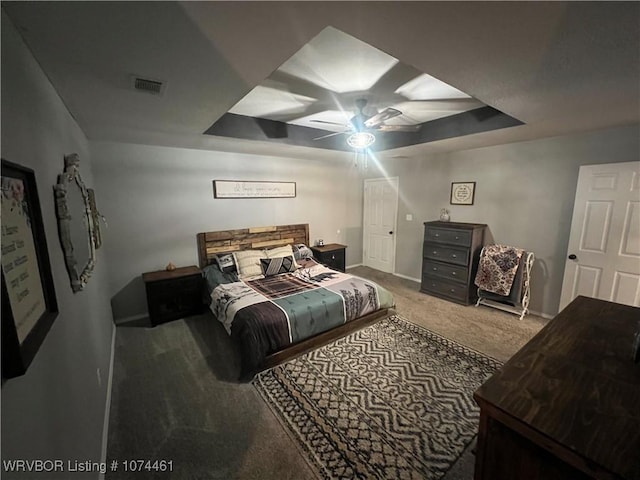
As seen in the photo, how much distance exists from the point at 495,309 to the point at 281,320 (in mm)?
3086

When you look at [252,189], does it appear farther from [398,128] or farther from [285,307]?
[398,128]

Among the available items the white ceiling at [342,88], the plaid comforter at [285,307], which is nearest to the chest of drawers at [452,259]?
the plaid comforter at [285,307]

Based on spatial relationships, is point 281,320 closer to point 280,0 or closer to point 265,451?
point 265,451

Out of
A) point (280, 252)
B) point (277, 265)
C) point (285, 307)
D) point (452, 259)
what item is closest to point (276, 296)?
point (285, 307)

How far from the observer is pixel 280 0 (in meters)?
0.98

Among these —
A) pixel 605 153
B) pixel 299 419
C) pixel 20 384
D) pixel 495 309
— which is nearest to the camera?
pixel 20 384

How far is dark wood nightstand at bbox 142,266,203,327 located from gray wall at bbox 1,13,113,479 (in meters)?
1.50

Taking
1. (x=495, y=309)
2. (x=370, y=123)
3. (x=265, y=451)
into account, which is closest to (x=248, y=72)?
(x=370, y=123)

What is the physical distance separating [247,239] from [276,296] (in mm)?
1555

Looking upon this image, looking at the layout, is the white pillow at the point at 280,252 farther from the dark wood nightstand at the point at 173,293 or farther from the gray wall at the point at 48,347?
the gray wall at the point at 48,347

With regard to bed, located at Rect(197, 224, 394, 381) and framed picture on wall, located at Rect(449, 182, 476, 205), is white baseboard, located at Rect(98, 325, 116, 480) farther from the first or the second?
framed picture on wall, located at Rect(449, 182, 476, 205)

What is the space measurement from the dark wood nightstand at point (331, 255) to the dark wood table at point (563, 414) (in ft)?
11.9

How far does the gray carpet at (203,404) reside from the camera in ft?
5.41

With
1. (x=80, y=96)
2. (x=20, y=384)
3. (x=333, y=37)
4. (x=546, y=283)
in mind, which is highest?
(x=333, y=37)
